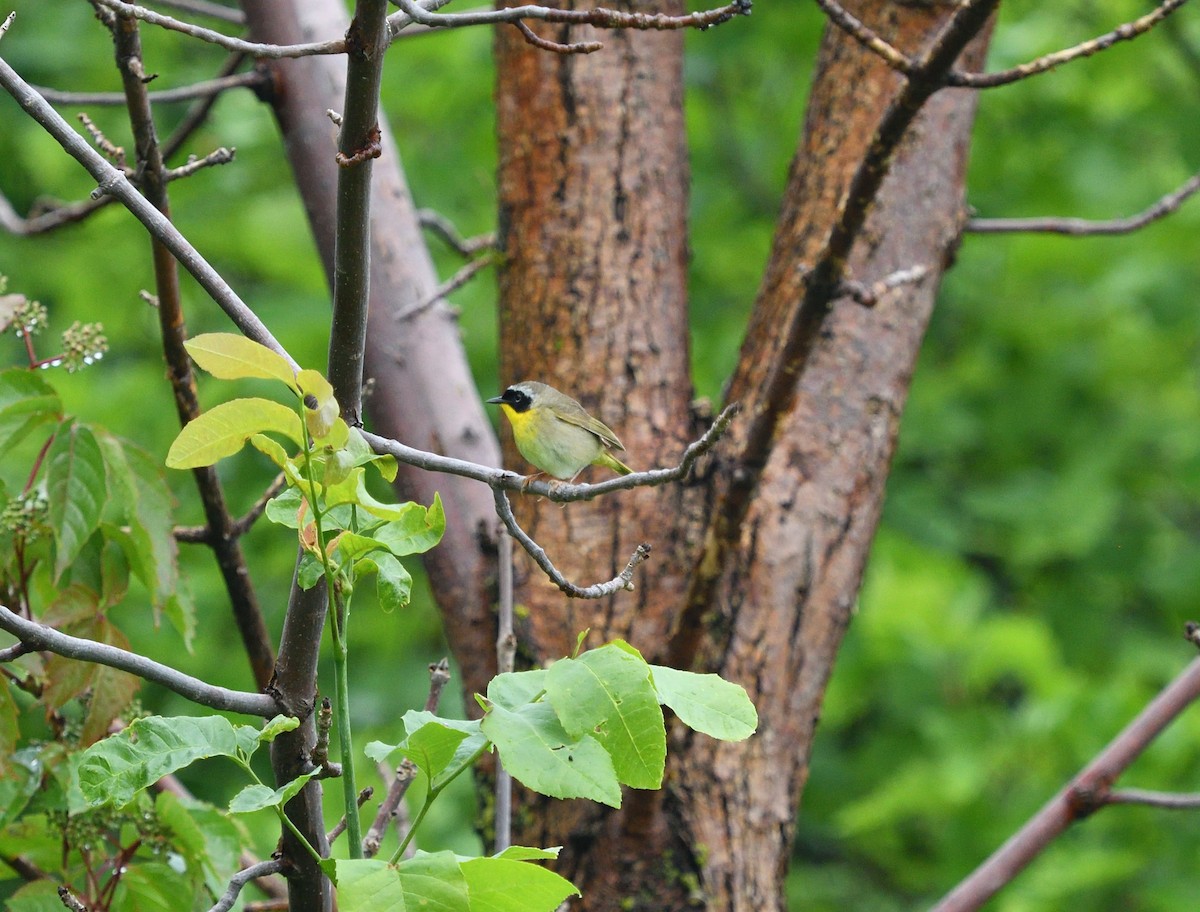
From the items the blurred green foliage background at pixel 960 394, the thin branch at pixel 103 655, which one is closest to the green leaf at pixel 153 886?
the thin branch at pixel 103 655

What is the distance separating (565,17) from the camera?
4.82ft

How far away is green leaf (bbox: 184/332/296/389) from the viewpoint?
1246mm

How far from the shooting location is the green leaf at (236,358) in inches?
49.1

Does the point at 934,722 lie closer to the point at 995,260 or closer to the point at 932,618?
the point at 932,618

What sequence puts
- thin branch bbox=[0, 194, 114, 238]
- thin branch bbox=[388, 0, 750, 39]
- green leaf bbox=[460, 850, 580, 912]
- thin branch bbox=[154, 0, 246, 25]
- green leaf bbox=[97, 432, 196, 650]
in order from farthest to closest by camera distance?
1. thin branch bbox=[154, 0, 246, 25]
2. thin branch bbox=[0, 194, 114, 238]
3. green leaf bbox=[97, 432, 196, 650]
4. thin branch bbox=[388, 0, 750, 39]
5. green leaf bbox=[460, 850, 580, 912]

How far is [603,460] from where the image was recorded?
11.5 ft

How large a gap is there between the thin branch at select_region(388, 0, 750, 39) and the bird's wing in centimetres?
138

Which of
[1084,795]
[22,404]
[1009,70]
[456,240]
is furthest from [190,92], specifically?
[1084,795]

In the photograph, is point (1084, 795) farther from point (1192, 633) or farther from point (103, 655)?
point (103, 655)

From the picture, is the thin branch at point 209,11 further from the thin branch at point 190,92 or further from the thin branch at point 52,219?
the thin branch at point 52,219

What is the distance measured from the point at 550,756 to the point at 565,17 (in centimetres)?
89

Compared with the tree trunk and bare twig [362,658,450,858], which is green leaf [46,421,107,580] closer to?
bare twig [362,658,450,858]

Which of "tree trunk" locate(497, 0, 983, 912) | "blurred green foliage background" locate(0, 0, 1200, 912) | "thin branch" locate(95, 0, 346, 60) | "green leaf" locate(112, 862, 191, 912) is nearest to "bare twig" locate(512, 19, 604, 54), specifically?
"thin branch" locate(95, 0, 346, 60)

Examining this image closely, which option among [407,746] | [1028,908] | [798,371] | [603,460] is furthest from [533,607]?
[1028,908]
